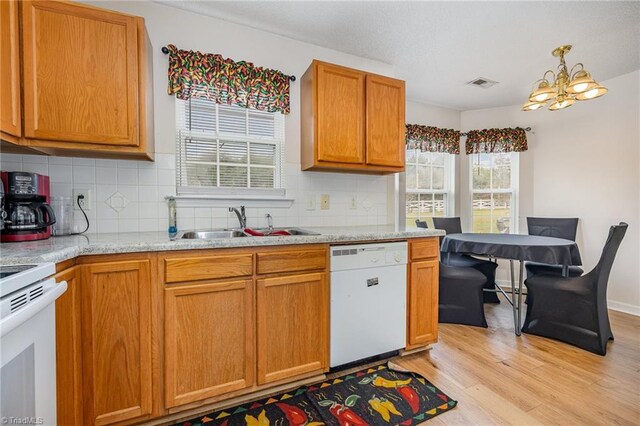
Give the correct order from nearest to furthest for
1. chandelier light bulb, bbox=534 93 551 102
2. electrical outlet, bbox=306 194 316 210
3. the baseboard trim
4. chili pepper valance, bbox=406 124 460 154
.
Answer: chandelier light bulb, bbox=534 93 551 102, electrical outlet, bbox=306 194 316 210, the baseboard trim, chili pepper valance, bbox=406 124 460 154

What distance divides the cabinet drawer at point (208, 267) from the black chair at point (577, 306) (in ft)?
8.02

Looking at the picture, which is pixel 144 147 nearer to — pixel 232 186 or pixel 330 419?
pixel 232 186

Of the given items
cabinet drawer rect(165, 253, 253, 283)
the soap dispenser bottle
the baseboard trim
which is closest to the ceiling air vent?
the baseboard trim

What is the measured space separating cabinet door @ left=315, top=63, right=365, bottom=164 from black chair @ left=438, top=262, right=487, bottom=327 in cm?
142

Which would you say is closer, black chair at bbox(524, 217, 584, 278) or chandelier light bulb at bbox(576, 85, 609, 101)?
chandelier light bulb at bbox(576, 85, 609, 101)

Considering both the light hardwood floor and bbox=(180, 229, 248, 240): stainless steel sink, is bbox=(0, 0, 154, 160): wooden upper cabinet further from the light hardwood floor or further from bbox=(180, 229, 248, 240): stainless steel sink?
the light hardwood floor

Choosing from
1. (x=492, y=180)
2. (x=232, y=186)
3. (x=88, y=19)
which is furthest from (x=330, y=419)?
(x=492, y=180)

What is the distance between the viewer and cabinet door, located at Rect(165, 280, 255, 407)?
1.44 meters

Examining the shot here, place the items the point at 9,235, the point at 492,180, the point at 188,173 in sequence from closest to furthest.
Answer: the point at 9,235
the point at 188,173
the point at 492,180

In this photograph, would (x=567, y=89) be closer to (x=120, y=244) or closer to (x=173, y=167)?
(x=173, y=167)

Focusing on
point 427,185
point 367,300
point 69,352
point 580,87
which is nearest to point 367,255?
point 367,300

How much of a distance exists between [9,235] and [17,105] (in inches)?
24.9

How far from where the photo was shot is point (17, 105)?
1411 millimetres

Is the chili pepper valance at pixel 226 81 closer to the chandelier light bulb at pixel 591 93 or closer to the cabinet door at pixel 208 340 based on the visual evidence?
the cabinet door at pixel 208 340
